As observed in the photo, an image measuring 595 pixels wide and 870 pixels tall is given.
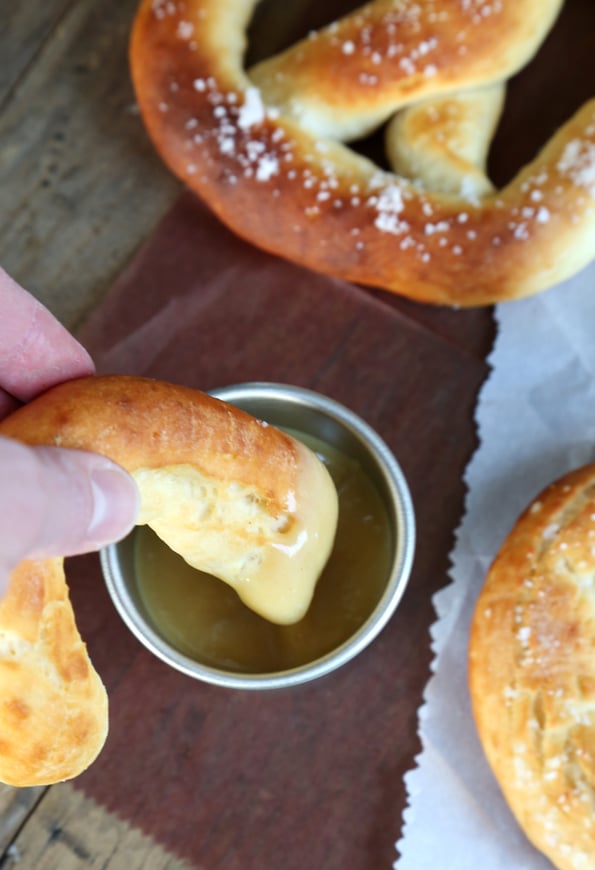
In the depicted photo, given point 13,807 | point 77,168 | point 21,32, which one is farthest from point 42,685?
point 21,32

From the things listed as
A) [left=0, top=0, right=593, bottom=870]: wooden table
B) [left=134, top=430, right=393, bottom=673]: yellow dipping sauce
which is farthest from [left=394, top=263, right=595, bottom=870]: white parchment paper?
[left=134, top=430, right=393, bottom=673]: yellow dipping sauce

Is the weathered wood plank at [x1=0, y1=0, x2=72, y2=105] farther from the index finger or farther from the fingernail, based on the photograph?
the fingernail

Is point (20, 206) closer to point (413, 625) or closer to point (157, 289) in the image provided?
point (157, 289)

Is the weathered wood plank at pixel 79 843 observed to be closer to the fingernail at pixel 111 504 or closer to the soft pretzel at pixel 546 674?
the soft pretzel at pixel 546 674

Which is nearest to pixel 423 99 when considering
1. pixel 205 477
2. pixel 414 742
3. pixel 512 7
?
pixel 512 7

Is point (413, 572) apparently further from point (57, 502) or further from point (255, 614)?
point (57, 502)

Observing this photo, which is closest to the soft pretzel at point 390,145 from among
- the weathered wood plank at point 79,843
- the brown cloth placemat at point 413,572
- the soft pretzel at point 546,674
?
the brown cloth placemat at point 413,572

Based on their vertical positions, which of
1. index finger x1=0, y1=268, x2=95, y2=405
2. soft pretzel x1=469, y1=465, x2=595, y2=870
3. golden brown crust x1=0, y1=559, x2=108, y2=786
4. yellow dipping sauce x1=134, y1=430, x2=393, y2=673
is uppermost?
index finger x1=0, y1=268, x2=95, y2=405
